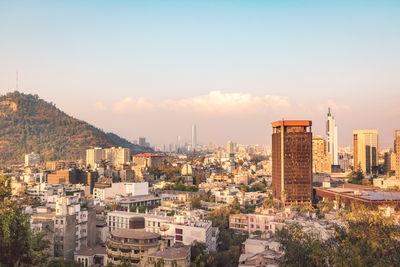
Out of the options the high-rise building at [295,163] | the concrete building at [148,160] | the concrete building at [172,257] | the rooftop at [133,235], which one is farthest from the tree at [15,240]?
the concrete building at [148,160]

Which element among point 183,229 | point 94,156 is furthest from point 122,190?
point 94,156

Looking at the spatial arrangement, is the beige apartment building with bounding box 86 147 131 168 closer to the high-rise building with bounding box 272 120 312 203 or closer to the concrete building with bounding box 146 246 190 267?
the high-rise building with bounding box 272 120 312 203

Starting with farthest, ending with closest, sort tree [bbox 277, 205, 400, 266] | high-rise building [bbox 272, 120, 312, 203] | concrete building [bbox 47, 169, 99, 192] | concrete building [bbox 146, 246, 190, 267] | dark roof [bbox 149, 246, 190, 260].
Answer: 1. concrete building [bbox 47, 169, 99, 192]
2. high-rise building [bbox 272, 120, 312, 203]
3. dark roof [bbox 149, 246, 190, 260]
4. concrete building [bbox 146, 246, 190, 267]
5. tree [bbox 277, 205, 400, 266]

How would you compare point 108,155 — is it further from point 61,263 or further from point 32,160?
point 61,263

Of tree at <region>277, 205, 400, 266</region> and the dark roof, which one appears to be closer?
tree at <region>277, 205, 400, 266</region>

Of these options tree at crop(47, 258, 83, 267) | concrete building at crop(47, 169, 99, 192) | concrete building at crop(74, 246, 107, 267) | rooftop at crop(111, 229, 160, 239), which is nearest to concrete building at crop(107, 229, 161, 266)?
rooftop at crop(111, 229, 160, 239)

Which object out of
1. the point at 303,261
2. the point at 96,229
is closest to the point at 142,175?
the point at 96,229

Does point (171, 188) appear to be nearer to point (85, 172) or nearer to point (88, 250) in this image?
point (85, 172)

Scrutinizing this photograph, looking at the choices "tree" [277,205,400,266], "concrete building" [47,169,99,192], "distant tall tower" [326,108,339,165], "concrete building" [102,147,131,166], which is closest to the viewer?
"tree" [277,205,400,266]
